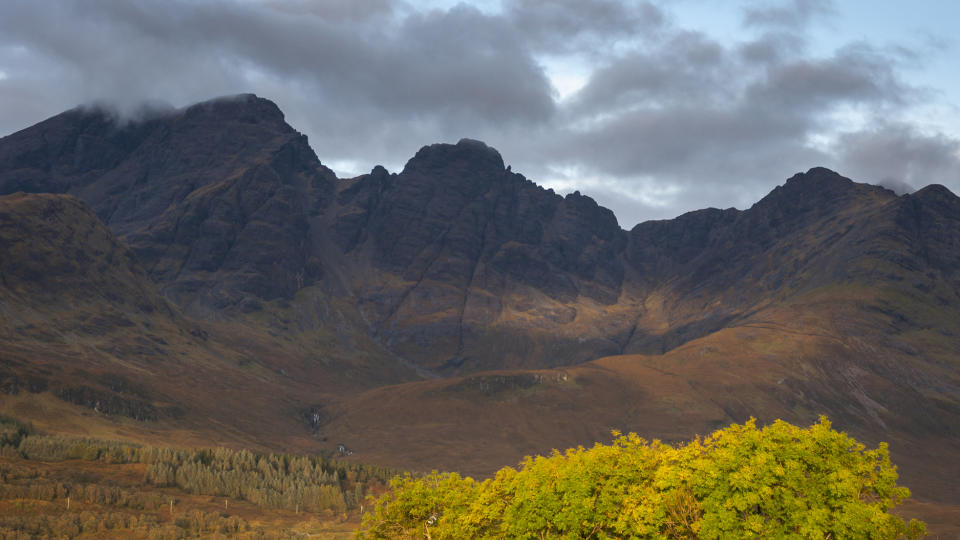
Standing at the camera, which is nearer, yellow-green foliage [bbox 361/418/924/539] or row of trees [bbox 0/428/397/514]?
yellow-green foliage [bbox 361/418/924/539]

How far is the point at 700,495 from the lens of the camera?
39.6 metres

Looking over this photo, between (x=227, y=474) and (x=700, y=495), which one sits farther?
(x=227, y=474)

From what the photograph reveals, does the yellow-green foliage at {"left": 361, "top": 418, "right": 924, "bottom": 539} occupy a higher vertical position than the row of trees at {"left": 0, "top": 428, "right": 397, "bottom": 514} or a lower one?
higher

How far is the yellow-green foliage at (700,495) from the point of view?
122 ft

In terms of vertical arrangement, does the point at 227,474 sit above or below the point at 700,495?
below

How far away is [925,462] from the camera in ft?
623

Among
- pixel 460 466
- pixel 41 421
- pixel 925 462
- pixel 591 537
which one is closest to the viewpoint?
pixel 591 537

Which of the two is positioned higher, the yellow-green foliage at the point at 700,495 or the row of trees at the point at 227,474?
the yellow-green foliage at the point at 700,495

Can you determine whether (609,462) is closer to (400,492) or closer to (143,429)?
(400,492)

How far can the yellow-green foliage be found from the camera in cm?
3719

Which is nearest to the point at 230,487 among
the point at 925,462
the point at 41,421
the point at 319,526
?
the point at 319,526

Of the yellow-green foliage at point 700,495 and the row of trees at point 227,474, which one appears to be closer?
the yellow-green foliage at point 700,495

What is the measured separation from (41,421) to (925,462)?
8378 inches

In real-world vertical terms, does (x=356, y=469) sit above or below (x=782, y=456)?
below
